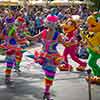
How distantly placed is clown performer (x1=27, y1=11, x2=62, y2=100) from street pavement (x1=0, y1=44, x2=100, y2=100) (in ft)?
2.57

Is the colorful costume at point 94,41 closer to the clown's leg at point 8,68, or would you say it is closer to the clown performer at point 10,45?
the clown performer at point 10,45

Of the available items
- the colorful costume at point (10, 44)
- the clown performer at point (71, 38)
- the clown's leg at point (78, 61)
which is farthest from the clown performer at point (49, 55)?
the clown's leg at point (78, 61)

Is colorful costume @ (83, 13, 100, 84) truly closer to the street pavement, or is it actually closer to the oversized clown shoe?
the oversized clown shoe

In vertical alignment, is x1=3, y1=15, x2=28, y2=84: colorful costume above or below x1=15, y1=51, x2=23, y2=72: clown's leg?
above

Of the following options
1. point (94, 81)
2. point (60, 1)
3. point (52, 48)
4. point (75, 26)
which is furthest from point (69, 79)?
point (60, 1)

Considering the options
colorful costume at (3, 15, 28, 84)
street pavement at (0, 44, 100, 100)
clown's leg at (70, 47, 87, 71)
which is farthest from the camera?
clown's leg at (70, 47, 87, 71)

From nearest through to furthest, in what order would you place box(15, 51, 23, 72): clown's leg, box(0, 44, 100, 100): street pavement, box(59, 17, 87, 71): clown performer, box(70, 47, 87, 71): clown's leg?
box(0, 44, 100, 100): street pavement
box(15, 51, 23, 72): clown's leg
box(59, 17, 87, 71): clown performer
box(70, 47, 87, 71): clown's leg

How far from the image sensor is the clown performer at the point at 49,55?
9359 millimetres

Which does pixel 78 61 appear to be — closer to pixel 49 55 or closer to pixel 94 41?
pixel 94 41

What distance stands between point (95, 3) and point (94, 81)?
29570mm

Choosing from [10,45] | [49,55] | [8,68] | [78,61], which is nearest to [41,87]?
[8,68]

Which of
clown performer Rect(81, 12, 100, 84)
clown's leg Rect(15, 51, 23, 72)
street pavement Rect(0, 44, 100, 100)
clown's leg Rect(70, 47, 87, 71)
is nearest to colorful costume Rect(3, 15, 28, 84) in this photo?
street pavement Rect(0, 44, 100, 100)

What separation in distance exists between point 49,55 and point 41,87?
197cm

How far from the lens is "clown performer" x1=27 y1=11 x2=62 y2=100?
936 centimetres
